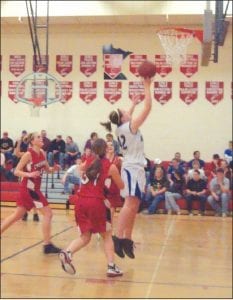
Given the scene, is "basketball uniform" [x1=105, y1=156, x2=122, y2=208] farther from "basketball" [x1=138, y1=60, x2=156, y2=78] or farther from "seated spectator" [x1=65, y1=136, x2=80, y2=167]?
"basketball" [x1=138, y1=60, x2=156, y2=78]

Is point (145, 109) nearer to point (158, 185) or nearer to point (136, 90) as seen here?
point (136, 90)

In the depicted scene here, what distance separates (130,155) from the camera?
57.4 inches

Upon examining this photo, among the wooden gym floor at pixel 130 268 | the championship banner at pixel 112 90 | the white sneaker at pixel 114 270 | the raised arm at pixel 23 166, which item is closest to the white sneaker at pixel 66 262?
the raised arm at pixel 23 166

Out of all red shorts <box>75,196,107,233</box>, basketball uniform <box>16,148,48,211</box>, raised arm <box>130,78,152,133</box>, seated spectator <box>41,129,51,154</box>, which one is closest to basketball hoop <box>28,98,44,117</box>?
seated spectator <box>41,129,51,154</box>

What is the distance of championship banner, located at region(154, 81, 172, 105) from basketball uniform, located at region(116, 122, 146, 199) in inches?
15.0

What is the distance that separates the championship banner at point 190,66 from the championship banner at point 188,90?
0.08m

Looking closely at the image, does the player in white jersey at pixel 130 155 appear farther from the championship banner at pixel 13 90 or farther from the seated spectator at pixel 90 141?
the championship banner at pixel 13 90

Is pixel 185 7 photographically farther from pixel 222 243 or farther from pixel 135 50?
pixel 222 243

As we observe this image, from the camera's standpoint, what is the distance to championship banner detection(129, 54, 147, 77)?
1453 millimetres

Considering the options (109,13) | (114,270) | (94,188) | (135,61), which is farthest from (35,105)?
(114,270)

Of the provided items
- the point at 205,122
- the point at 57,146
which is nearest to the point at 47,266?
the point at 205,122

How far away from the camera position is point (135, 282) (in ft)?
21.0

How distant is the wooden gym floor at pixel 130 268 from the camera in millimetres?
5906

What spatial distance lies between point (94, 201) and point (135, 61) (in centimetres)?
52
